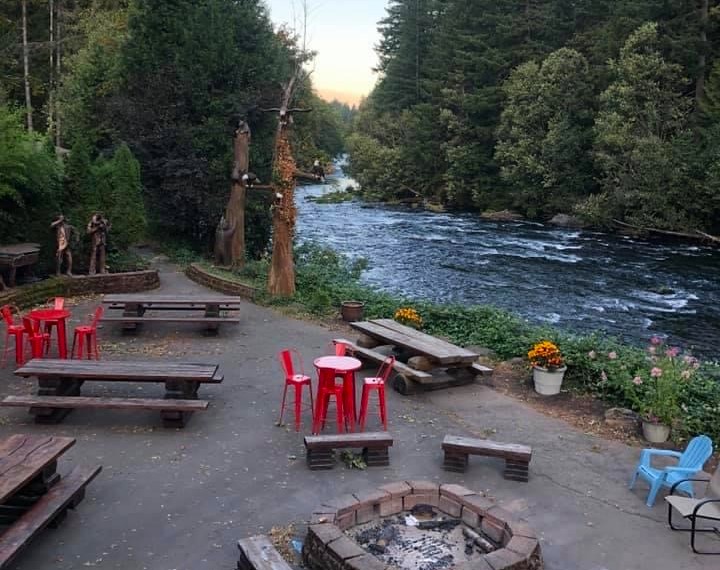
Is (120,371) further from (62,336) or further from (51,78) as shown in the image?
(51,78)

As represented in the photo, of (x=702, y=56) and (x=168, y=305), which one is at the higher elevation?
(x=702, y=56)

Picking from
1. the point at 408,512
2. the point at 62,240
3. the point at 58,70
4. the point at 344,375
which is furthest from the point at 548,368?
the point at 58,70

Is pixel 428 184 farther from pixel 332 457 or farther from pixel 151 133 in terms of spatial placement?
pixel 332 457

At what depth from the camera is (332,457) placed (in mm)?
6430

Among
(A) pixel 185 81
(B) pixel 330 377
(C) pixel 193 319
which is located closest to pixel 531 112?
(A) pixel 185 81

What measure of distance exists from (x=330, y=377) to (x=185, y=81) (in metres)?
15.0

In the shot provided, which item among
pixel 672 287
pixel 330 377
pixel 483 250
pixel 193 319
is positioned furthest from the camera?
pixel 483 250

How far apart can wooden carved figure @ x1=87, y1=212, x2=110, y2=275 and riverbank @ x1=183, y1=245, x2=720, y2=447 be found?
2.86m

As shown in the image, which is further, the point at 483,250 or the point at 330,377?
the point at 483,250

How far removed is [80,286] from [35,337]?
5.00 meters

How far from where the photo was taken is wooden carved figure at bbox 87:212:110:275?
1374 centimetres

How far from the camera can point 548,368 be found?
865cm

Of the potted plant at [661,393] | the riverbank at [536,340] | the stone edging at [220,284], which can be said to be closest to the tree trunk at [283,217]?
the riverbank at [536,340]

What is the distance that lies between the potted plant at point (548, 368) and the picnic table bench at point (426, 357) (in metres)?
0.69
